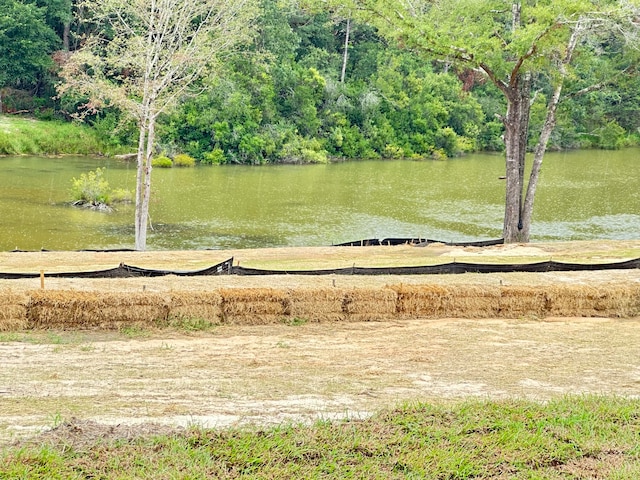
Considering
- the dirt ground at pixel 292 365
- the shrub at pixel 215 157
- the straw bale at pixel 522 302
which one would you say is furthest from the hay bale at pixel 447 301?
the shrub at pixel 215 157

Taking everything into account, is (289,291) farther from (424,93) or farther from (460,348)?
(424,93)

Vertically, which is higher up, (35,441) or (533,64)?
(533,64)

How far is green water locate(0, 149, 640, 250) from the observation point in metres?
32.8

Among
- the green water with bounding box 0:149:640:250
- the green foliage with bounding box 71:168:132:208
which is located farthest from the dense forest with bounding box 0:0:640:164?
the green foliage with bounding box 71:168:132:208

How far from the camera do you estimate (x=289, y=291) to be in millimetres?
16297

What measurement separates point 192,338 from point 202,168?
40691 millimetres

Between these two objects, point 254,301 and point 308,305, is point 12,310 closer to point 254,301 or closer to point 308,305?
point 254,301

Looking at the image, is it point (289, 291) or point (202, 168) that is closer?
point (289, 291)

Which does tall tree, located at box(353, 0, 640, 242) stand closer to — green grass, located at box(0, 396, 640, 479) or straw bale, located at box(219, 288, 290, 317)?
straw bale, located at box(219, 288, 290, 317)

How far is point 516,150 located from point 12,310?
18.4 meters

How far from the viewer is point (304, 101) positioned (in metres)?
66.1

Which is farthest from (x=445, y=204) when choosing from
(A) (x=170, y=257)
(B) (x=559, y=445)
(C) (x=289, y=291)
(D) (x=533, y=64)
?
(B) (x=559, y=445)

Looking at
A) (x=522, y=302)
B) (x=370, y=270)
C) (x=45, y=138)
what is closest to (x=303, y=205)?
(x=370, y=270)

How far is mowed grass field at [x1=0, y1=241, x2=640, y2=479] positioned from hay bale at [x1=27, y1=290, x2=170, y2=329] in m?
0.04
